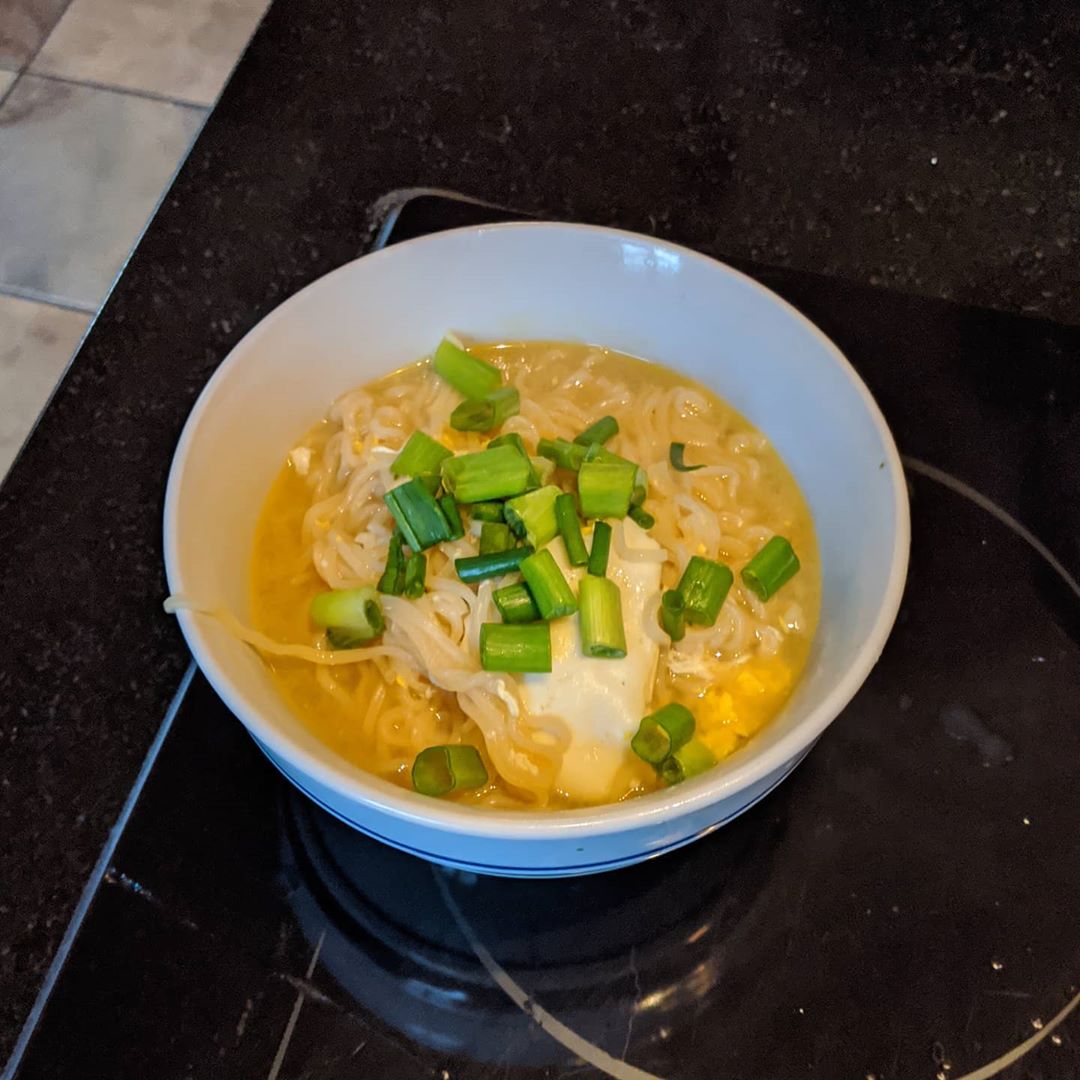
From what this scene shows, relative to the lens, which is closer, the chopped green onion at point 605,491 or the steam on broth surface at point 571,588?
the steam on broth surface at point 571,588

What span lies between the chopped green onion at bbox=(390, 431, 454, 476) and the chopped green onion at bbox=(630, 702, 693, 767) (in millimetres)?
482

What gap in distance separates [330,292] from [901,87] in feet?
4.16

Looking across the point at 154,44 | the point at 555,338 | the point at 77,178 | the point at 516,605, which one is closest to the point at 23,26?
the point at 154,44

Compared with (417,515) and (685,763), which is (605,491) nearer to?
(417,515)

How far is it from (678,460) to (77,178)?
1285mm

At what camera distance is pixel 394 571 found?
→ 4.52 feet

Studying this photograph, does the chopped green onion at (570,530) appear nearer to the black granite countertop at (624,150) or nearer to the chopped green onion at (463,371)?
the chopped green onion at (463,371)

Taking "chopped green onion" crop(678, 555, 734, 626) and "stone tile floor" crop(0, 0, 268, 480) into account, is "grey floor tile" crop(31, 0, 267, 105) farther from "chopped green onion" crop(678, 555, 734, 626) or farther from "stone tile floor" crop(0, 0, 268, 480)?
"chopped green onion" crop(678, 555, 734, 626)

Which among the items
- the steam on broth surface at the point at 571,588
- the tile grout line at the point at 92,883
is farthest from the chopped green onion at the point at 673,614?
the tile grout line at the point at 92,883

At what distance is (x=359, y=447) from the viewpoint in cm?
154

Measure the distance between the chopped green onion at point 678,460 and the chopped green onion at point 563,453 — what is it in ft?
0.52

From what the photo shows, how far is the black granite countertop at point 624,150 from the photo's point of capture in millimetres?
1730

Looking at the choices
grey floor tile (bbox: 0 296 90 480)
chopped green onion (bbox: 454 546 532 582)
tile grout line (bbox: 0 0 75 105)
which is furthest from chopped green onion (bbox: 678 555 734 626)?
tile grout line (bbox: 0 0 75 105)

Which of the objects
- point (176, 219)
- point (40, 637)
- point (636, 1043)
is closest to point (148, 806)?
point (40, 637)
